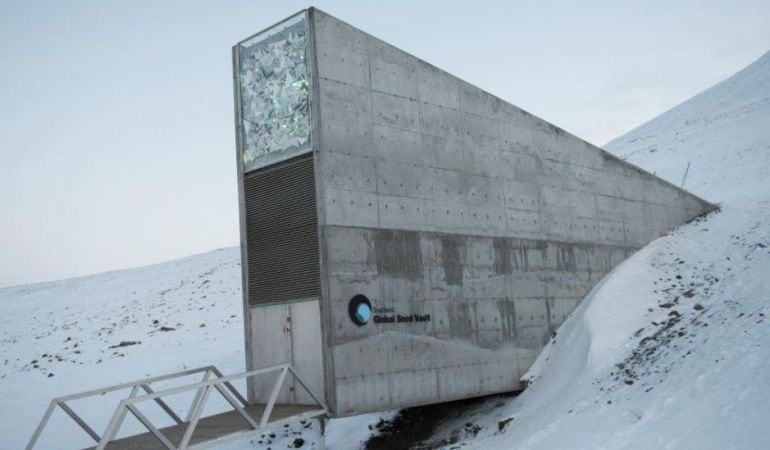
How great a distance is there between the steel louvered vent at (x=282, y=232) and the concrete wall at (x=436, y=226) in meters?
0.42

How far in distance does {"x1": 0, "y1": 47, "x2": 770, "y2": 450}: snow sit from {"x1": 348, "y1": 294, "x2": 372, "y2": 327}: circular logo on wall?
3.21 m

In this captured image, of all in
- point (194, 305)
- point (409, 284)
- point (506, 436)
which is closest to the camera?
point (506, 436)

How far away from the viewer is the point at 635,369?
12.9 m

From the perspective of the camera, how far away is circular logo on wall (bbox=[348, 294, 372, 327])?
12672 mm

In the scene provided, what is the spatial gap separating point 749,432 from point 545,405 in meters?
5.84

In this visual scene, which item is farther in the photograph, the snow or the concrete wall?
the concrete wall

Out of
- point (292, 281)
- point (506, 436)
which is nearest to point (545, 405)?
point (506, 436)

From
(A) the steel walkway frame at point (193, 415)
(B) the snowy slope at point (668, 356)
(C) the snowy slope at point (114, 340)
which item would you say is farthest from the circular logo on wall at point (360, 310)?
(C) the snowy slope at point (114, 340)

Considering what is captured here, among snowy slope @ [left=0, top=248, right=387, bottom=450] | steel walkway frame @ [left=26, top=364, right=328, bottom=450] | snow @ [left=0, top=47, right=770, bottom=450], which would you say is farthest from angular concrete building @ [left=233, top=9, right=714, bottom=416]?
snowy slope @ [left=0, top=248, right=387, bottom=450]

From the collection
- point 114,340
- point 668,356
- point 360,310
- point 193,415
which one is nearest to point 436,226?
point 360,310

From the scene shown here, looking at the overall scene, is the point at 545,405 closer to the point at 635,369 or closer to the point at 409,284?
the point at 635,369

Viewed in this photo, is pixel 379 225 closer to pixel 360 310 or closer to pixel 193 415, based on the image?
pixel 360 310

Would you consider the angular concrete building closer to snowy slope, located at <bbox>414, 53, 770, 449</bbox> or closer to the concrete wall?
the concrete wall

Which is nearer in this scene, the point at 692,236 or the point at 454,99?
the point at 454,99
